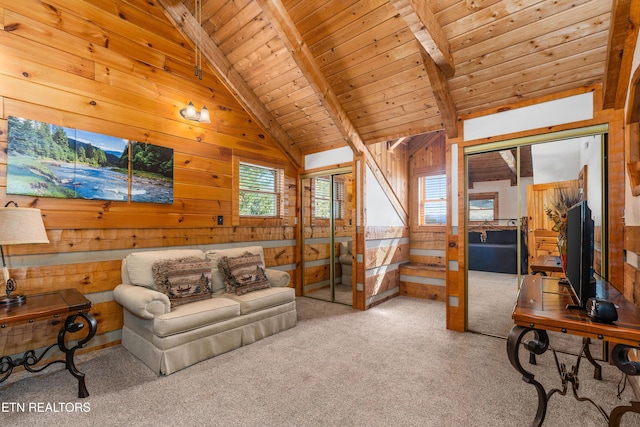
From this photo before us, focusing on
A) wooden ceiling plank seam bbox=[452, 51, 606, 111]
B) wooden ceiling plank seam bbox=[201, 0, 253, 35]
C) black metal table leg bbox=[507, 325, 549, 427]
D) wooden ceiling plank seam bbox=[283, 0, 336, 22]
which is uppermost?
wooden ceiling plank seam bbox=[201, 0, 253, 35]

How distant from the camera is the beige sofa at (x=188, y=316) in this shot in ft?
7.84

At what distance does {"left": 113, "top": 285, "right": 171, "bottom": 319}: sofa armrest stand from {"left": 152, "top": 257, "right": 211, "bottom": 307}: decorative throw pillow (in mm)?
187

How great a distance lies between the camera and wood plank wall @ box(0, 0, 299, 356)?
2.51 metres

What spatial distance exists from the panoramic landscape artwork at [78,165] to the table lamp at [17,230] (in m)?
0.57

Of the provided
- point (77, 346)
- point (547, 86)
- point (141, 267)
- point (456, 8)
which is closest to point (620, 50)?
point (547, 86)

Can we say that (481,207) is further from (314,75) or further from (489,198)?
(314,75)

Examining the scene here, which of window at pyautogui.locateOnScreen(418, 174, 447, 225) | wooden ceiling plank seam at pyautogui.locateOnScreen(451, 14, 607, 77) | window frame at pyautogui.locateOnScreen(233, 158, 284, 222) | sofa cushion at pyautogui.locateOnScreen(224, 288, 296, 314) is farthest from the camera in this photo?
window at pyautogui.locateOnScreen(418, 174, 447, 225)

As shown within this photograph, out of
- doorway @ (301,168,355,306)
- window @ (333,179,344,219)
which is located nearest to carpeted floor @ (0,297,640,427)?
doorway @ (301,168,355,306)

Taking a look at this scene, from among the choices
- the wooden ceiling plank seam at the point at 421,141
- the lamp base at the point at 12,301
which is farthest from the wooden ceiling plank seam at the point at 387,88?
the lamp base at the point at 12,301

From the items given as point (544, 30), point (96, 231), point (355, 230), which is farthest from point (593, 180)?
point (96, 231)

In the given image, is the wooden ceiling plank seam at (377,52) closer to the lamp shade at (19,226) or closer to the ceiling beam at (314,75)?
the ceiling beam at (314,75)

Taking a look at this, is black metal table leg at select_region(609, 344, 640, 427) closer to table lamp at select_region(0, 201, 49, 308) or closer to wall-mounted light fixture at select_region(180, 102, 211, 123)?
table lamp at select_region(0, 201, 49, 308)

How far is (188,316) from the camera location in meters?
2.48

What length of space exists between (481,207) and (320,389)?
8.73 feet
